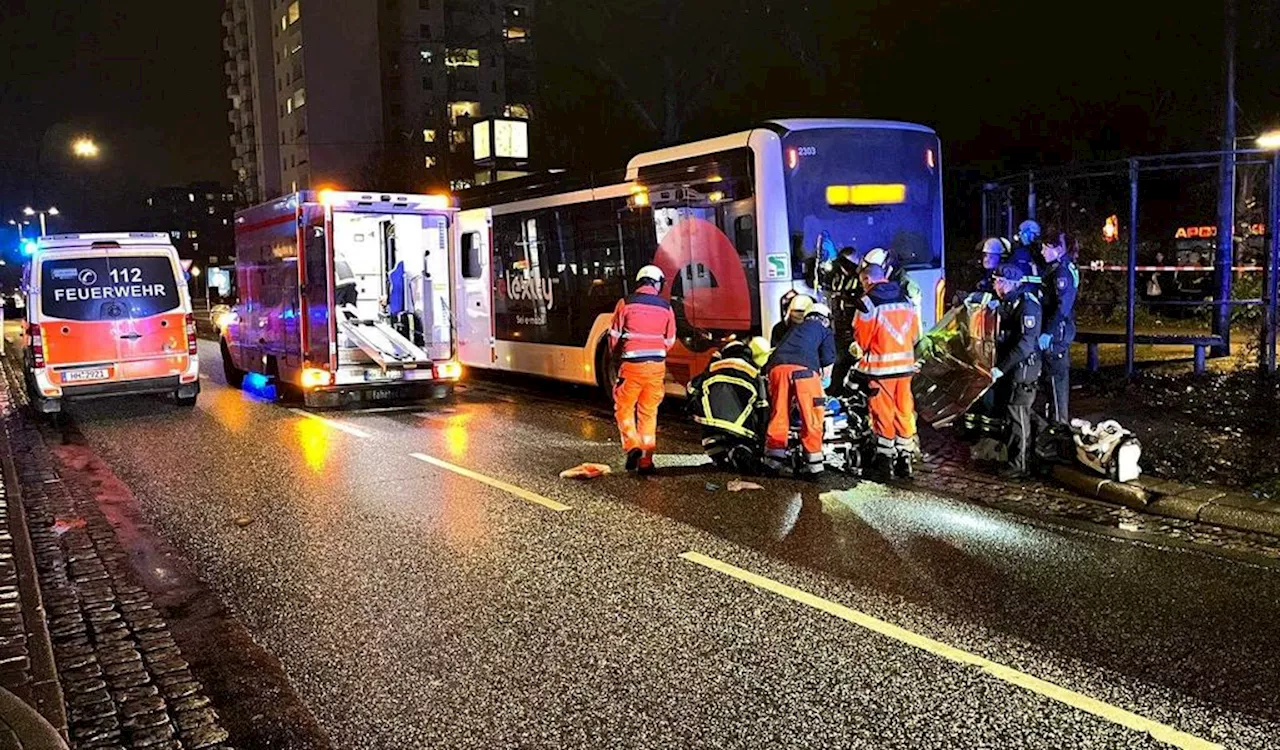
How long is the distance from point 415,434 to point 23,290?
6.17 m

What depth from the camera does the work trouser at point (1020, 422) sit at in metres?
8.76

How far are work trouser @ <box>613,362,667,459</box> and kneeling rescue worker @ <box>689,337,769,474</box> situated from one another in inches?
15.8

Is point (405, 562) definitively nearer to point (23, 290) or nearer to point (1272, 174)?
point (23, 290)

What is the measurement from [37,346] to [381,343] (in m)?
4.32

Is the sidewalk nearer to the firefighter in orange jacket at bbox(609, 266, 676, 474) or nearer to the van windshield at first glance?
the firefighter in orange jacket at bbox(609, 266, 676, 474)

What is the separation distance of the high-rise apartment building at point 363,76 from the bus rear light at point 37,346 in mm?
70070

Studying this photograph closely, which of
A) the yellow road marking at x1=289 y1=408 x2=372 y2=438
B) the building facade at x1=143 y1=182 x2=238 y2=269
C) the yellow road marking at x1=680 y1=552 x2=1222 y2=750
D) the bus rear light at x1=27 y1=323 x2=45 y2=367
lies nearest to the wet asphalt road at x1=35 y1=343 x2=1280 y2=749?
the yellow road marking at x1=680 y1=552 x2=1222 y2=750

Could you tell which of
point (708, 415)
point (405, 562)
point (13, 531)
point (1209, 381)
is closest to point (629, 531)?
point (405, 562)

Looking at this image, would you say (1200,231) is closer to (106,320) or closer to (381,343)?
(381,343)

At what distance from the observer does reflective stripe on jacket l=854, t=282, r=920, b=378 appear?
8.73 meters

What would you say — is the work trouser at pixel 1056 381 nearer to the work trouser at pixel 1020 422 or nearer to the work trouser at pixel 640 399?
the work trouser at pixel 1020 422

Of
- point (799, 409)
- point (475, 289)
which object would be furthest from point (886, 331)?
point (475, 289)

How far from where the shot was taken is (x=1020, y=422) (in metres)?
8.93

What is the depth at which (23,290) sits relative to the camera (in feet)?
46.0
